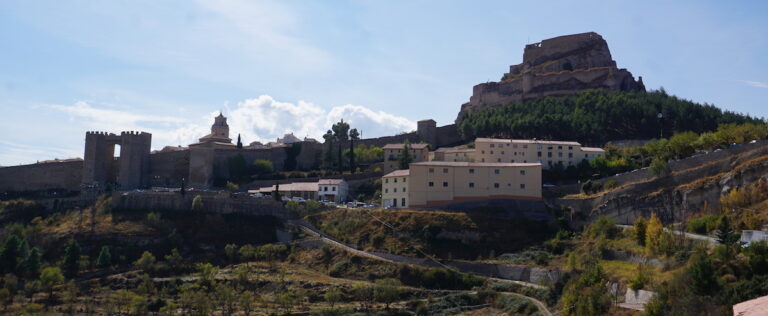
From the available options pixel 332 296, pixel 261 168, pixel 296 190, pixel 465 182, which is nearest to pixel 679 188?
pixel 465 182

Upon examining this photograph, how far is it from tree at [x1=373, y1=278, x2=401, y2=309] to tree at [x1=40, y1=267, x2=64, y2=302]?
68.9ft

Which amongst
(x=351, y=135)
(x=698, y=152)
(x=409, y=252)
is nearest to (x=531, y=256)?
(x=409, y=252)

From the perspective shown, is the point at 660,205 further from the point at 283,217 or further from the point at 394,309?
the point at 283,217

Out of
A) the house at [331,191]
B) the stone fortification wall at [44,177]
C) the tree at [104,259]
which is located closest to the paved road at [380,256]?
the house at [331,191]

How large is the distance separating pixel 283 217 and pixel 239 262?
7753mm

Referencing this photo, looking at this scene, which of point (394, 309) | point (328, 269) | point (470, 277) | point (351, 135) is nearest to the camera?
point (394, 309)

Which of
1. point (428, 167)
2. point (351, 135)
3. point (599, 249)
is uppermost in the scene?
point (351, 135)

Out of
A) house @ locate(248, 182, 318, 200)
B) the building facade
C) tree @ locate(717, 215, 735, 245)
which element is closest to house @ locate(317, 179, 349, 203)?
house @ locate(248, 182, 318, 200)

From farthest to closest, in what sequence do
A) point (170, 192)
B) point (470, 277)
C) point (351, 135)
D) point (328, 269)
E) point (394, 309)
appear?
point (351, 135) → point (170, 192) → point (328, 269) → point (470, 277) → point (394, 309)

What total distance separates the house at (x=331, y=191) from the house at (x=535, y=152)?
12.6m

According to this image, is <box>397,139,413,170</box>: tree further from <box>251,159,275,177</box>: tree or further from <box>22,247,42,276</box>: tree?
<box>22,247,42,276</box>: tree

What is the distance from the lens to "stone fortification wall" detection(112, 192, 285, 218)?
206 feet

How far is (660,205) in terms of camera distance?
51969 mm

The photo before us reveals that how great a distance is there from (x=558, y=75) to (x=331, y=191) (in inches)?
1399
